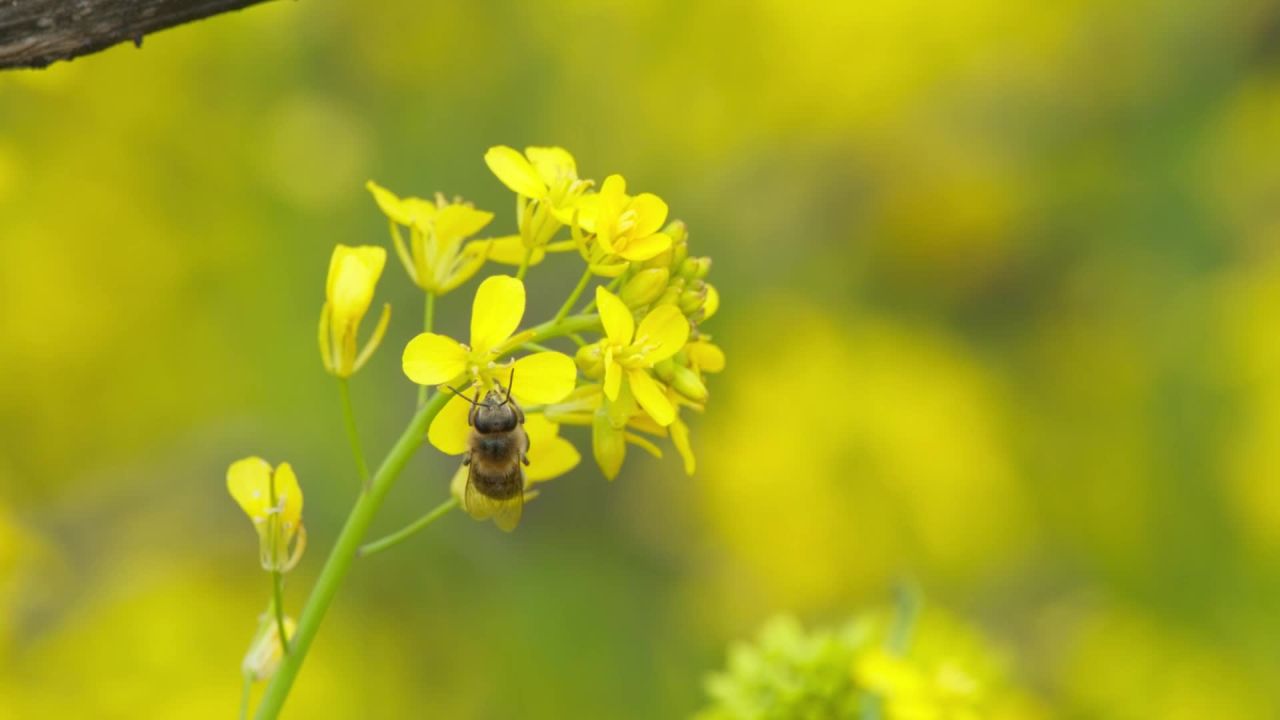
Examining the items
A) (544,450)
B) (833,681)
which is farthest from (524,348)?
(833,681)

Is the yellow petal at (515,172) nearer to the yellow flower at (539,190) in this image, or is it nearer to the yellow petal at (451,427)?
the yellow flower at (539,190)

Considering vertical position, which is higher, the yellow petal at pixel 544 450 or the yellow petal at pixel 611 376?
the yellow petal at pixel 544 450

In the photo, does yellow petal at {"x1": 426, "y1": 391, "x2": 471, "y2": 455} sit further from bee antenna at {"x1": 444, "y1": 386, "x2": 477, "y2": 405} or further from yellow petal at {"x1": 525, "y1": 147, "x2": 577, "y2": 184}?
yellow petal at {"x1": 525, "y1": 147, "x2": 577, "y2": 184}

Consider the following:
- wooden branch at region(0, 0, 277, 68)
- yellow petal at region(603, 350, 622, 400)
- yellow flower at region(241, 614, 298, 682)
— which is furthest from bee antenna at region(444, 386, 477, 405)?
wooden branch at region(0, 0, 277, 68)

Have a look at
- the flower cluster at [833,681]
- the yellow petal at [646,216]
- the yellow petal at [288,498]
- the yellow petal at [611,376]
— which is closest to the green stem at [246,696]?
the yellow petal at [288,498]

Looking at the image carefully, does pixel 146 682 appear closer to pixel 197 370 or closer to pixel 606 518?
pixel 197 370

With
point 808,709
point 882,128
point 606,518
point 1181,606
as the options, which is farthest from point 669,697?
point 882,128

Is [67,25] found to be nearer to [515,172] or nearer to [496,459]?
[515,172]
